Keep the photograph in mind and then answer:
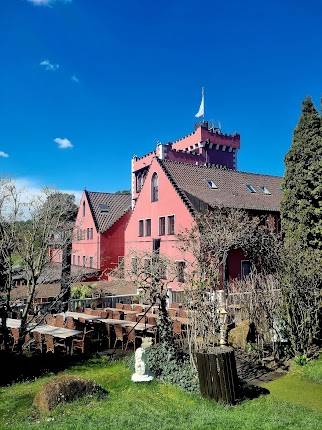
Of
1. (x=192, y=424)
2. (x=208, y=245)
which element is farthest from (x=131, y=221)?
(x=192, y=424)

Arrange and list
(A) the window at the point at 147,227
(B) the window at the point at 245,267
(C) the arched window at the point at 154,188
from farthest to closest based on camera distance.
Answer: (A) the window at the point at 147,227, (C) the arched window at the point at 154,188, (B) the window at the point at 245,267

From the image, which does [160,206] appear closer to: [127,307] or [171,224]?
[171,224]

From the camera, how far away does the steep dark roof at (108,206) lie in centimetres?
3884

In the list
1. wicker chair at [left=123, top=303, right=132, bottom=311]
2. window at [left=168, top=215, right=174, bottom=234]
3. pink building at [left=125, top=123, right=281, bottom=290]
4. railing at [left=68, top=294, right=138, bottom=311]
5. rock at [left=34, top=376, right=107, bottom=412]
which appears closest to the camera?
rock at [left=34, top=376, right=107, bottom=412]

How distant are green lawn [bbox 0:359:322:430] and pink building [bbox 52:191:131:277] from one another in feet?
90.2

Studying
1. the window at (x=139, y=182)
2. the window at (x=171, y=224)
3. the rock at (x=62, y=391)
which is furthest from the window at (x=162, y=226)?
the rock at (x=62, y=391)

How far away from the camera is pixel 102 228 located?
38.2m

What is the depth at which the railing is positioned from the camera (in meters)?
19.5

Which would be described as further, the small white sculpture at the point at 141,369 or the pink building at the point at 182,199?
the pink building at the point at 182,199

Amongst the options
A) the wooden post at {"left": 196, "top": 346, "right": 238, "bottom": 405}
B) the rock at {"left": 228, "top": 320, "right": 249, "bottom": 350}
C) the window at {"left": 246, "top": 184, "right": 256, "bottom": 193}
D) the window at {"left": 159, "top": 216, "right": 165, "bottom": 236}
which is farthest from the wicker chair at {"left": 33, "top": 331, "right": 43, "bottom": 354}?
the window at {"left": 246, "top": 184, "right": 256, "bottom": 193}

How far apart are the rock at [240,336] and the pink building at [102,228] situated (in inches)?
969

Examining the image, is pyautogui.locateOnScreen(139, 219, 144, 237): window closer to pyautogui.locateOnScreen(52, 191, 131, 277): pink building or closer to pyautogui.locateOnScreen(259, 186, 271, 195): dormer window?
pyautogui.locateOnScreen(52, 191, 131, 277): pink building

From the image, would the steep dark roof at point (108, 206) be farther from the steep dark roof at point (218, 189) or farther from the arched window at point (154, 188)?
the steep dark roof at point (218, 189)

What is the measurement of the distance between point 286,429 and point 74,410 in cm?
373
